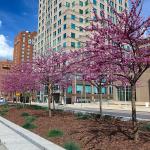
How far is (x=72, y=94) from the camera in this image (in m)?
80.2

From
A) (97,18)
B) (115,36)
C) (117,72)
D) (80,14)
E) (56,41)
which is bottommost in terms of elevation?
(117,72)

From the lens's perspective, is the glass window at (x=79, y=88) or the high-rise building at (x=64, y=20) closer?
the glass window at (x=79, y=88)

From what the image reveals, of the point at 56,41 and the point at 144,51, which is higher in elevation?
the point at 56,41

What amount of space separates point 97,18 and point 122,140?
4.17 meters

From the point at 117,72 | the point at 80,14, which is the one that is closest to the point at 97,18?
the point at 117,72

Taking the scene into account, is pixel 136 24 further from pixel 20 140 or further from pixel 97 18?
pixel 20 140

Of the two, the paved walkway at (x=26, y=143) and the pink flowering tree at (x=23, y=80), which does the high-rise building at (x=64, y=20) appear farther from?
the paved walkway at (x=26, y=143)

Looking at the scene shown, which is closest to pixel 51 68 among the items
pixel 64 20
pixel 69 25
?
pixel 69 25

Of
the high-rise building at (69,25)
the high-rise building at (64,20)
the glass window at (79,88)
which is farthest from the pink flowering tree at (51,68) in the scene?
the glass window at (79,88)

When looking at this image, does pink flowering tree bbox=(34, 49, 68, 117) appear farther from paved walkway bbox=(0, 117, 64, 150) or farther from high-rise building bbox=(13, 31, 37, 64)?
high-rise building bbox=(13, 31, 37, 64)

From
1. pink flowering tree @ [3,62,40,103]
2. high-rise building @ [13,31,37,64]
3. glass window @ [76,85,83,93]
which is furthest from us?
A: high-rise building @ [13,31,37,64]

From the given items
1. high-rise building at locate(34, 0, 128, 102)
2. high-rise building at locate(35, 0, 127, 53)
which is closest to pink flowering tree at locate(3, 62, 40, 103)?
high-rise building at locate(34, 0, 128, 102)

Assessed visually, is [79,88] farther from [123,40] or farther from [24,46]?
[24,46]

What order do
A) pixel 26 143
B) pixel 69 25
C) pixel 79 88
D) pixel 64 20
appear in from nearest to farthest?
pixel 26 143
pixel 79 88
pixel 69 25
pixel 64 20
